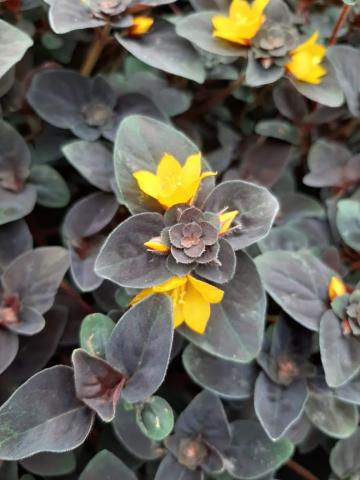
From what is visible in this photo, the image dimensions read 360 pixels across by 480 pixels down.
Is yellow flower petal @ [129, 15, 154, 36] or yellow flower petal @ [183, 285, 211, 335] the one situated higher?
yellow flower petal @ [129, 15, 154, 36]

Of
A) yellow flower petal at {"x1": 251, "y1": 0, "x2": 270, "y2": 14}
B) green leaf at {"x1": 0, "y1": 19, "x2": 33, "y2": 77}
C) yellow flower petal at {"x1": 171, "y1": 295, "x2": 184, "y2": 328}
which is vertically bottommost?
yellow flower petal at {"x1": 171, "y1": 295, "x2": 184, "y2": 328}

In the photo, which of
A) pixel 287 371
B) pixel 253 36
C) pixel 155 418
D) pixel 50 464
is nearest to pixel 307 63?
pixel 253 36

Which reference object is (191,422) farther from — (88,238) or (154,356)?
(88,238)

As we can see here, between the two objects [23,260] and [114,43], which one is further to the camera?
[114,43]

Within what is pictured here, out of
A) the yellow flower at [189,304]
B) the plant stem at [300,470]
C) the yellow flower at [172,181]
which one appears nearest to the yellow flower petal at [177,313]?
the yellow flower at [189,304]

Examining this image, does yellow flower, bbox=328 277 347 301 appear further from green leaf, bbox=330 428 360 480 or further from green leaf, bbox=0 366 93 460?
green leaf, bbox=0 366 93 460

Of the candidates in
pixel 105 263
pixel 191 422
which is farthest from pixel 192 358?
pixel 105 263

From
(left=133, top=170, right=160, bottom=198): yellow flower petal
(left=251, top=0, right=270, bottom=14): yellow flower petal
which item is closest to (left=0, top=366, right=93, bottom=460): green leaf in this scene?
(left=133, top=170, right=160, bottom=198): yellow flower petal
